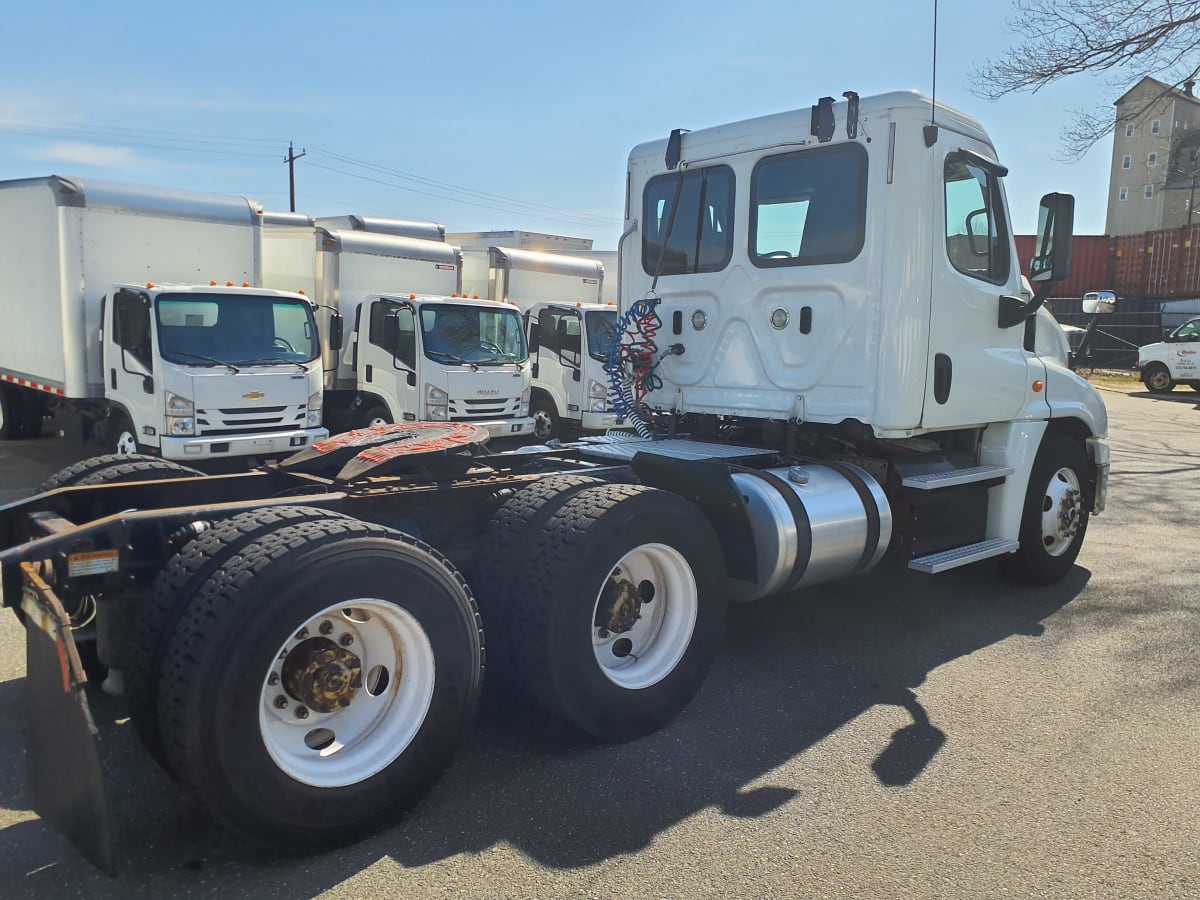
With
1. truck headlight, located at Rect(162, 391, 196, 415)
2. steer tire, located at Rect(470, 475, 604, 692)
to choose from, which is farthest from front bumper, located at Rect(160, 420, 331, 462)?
steer tire, located at Rect(470, 475, 604, 692)

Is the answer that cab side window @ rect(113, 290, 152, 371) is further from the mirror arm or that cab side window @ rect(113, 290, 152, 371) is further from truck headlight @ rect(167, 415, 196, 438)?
the mirror arm

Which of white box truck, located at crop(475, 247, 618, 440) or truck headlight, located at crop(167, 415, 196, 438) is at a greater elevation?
white box truck, located at crop(475, 247, 618, 440)

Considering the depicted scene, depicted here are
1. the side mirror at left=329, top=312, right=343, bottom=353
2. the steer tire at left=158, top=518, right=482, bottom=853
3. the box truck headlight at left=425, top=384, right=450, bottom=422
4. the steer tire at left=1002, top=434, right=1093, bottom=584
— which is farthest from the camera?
the box truck headlight at left=425, top=384, right=450, bottom=422

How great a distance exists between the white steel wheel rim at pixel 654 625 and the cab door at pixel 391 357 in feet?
25.7

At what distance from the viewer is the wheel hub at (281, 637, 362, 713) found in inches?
118

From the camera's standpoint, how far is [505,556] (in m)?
3.79

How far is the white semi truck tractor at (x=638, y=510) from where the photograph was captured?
A: 2.83 meters

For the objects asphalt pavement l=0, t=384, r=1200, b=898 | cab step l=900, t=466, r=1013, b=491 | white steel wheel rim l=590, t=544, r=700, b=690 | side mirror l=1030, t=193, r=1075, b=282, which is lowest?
asphalt pavement l=0, t=384, r=1200, b=898

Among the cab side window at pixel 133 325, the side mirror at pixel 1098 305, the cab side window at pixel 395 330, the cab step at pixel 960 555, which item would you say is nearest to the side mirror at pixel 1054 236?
the side mirror at pixel 1098 305

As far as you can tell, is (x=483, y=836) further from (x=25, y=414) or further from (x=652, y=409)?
(x=25, y=414)

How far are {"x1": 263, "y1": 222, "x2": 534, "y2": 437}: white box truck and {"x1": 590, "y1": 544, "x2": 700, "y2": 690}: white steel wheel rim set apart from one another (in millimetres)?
7749

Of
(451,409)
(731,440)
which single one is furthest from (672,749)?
(451,409)

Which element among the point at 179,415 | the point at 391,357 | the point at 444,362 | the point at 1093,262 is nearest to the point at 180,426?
the point at 179,415

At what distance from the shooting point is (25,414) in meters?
12.2
